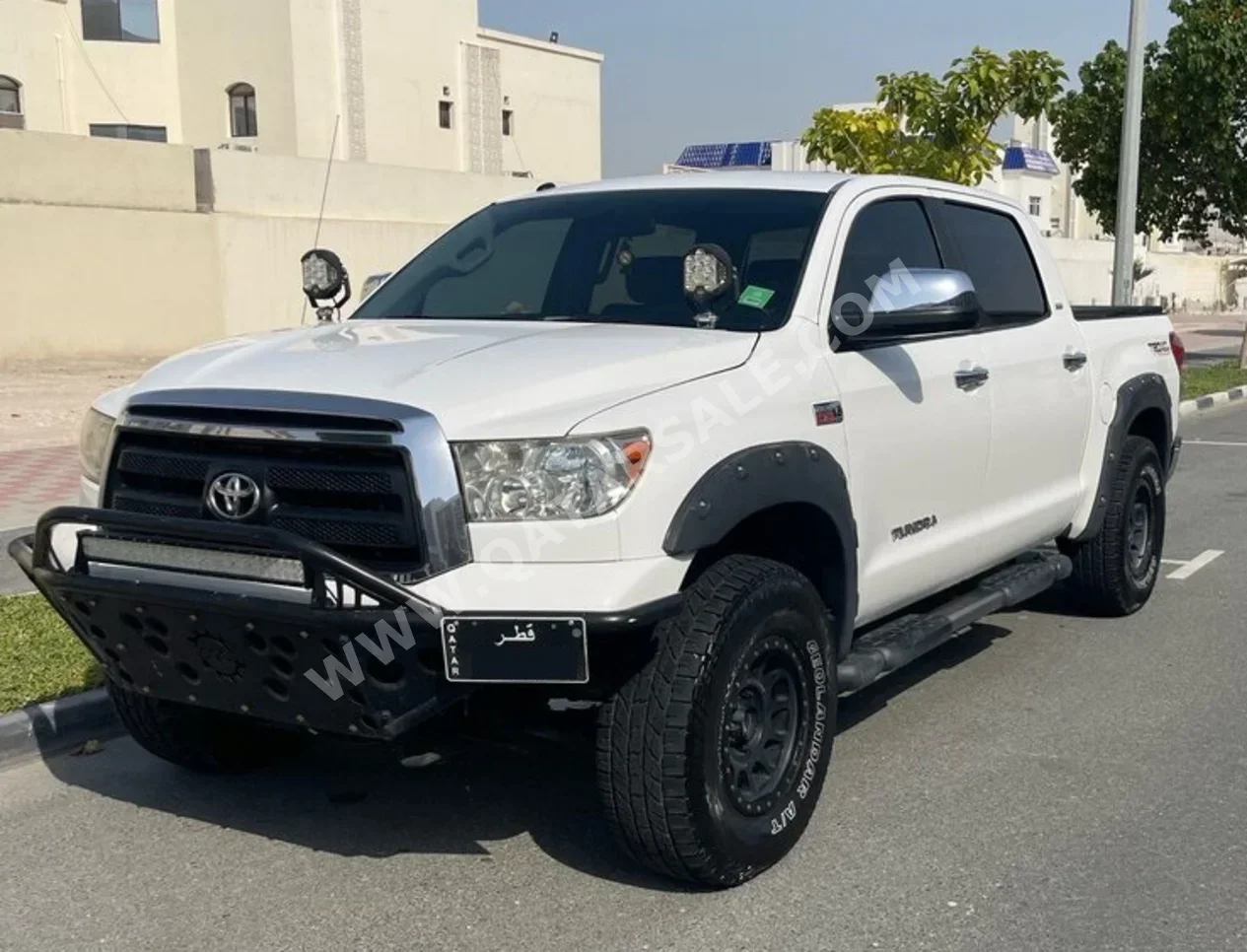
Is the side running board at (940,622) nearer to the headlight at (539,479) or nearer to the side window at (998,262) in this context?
the side window at (998,262)

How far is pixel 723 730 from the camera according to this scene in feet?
12.4

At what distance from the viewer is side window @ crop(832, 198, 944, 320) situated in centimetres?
469

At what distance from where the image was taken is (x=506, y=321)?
4.68m

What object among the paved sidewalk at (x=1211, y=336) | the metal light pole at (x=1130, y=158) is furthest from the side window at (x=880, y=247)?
the paved sidewalk at (x=1211, y=336)

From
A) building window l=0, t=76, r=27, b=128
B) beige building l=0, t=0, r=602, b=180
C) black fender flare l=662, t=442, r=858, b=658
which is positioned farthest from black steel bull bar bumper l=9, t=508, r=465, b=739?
building window l=0, t=76, r=27, b=128

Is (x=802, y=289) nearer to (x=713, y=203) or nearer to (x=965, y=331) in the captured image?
(x=713, y=203)

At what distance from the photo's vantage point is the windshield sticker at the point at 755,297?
176 inches

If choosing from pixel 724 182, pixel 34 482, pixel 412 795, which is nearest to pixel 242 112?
pixel 34 482

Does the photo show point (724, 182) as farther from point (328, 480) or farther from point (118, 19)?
point (118, 19)

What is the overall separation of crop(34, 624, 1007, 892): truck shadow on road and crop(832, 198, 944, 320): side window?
1.66 m

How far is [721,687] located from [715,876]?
540 mm

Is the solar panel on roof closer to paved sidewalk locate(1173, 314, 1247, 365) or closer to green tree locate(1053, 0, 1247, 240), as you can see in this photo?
paved sidewalk locate(1173, 314, 1247, 365)

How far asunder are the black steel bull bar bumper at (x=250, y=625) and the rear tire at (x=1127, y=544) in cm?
404

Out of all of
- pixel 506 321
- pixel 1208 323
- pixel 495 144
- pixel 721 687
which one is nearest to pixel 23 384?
pixel 506 321
